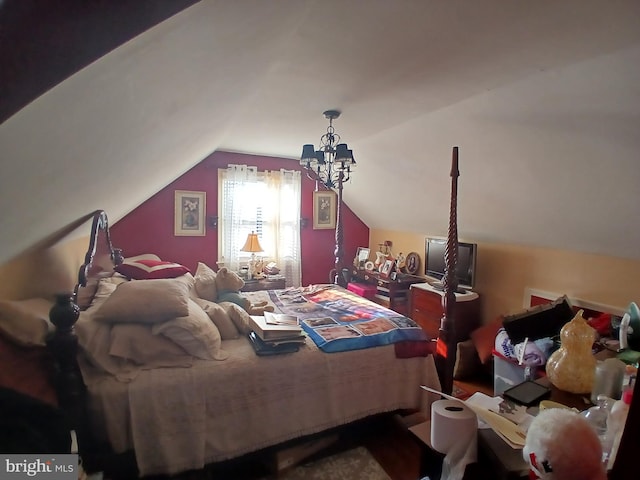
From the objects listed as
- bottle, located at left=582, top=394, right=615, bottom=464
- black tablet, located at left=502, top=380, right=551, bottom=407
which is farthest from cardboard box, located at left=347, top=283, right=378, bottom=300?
bottle, located at left=582, top=394, right=615, bottom=464

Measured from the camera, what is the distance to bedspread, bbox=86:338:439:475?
5.08 feet

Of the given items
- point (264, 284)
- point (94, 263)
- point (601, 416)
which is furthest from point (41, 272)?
point (264, 284)

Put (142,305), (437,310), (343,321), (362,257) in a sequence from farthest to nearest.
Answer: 1. (362,257)
2. (437,310)
3. (343,321)
4. (142,305)

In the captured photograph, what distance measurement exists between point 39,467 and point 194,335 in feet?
2.61

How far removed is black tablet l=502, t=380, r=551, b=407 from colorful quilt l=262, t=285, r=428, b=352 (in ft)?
2.87

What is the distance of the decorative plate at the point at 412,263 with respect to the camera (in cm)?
464

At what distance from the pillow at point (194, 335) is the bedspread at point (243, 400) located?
6 centimetres

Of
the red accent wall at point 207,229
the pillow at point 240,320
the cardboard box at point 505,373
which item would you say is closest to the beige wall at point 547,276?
the cardboard box at point 505,373

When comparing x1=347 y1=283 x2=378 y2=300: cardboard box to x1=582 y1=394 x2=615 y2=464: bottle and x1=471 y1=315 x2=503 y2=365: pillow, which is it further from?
x1=582 y1=394 x2=615 y2=464: bottle

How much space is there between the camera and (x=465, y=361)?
10.8ft

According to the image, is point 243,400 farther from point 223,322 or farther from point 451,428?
point 451,428

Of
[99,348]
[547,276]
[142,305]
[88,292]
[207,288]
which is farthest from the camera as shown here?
[547,276]

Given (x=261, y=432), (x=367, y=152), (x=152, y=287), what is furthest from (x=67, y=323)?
(x=367, y=152)

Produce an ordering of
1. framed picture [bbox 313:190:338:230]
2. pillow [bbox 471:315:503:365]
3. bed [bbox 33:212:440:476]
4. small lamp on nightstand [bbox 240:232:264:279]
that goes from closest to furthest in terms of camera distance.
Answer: bed [bbox 33:212:440:476] < pillow [bbox 471:315:503:365] < small lamp on nightstand [bbox 240:232:264:279] < framed picture [bbox 313:190:338:230]
